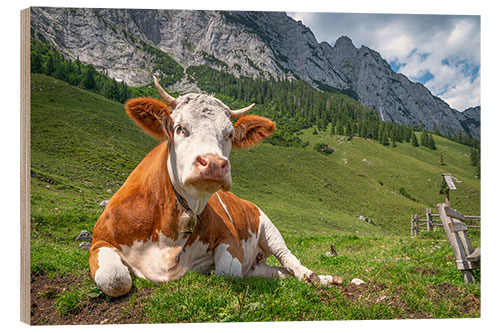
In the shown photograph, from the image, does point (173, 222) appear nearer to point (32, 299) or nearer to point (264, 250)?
point (32, 299)

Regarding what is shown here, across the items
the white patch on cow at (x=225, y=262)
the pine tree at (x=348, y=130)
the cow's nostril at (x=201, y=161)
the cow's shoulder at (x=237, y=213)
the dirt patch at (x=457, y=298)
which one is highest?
the pine tree at (x=348, y=130)

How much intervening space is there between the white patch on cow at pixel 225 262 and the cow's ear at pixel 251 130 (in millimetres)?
1182

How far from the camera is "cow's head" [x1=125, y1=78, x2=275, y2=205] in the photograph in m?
2.80

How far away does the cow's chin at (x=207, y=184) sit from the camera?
279 centimetres

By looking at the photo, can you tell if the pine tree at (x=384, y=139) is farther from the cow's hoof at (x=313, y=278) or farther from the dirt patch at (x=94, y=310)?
the dirt patch at (x=94, y=310)

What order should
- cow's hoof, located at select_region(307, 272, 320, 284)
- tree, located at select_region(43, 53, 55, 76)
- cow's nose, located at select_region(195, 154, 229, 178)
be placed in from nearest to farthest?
cow's nose, located at select_region(195, 154, 229, 178), cow's hoof, located at select_region(307, 272, 320, 284), tree, located at select_region(43, 53, 55, 76)

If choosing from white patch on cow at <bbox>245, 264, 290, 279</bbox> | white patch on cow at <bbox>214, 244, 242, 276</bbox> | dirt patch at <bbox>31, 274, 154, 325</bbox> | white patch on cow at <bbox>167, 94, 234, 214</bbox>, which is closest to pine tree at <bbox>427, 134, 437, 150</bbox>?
white patch on cow at <bbox>245, 264, 290, 279</bbox>

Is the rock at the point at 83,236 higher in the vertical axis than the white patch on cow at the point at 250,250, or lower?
lower

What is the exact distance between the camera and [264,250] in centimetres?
547

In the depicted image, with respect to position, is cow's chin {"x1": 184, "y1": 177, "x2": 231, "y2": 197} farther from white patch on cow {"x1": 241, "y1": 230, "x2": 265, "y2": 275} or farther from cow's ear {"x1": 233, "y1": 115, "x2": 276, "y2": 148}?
white patch on cow {"x1": 241, "y1": 230, "x2": 265, "y2": 275}

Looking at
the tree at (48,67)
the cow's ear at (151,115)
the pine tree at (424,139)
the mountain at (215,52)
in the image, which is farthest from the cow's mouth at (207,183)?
the pine tree at (424,139)

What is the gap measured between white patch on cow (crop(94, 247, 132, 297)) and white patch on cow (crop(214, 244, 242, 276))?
951 mm

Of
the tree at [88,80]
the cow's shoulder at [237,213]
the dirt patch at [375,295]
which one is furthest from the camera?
the tree at [88,80]

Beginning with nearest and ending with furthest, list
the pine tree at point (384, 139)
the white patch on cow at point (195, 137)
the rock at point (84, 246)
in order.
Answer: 1. the white patch on cow at point (195, 137)
2. the rock at point (84, 246)
3. the pine tree at point (384, 139)
